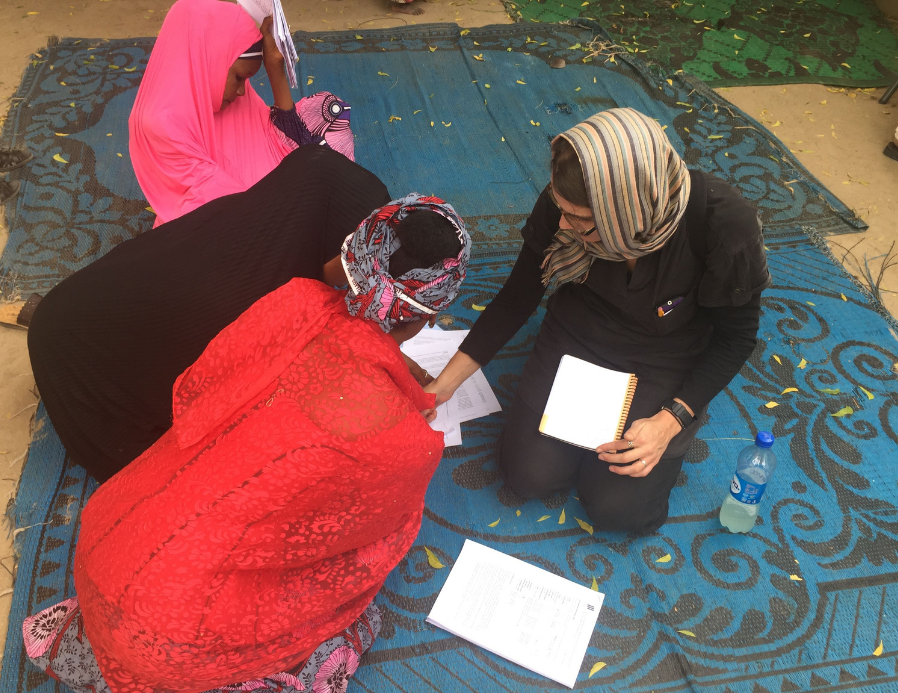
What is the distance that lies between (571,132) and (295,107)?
1388 mm

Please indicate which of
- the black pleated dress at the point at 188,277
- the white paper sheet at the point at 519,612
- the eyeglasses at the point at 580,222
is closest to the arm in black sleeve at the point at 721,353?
the eyeglasses at the point at 580,222

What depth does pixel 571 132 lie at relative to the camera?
4.45ft

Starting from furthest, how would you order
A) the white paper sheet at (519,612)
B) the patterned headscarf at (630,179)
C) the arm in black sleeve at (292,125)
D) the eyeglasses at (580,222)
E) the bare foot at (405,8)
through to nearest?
the bare foot at (405,8) → the arm in black sleeve at (292,125) → the white paper sheet at (519,612) → the eyeglasses at (580,222) → the patterned headscarf at (630,179)

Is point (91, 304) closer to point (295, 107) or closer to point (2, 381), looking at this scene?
point (2, 381)

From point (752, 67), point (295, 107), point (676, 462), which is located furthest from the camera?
point (752, 67)

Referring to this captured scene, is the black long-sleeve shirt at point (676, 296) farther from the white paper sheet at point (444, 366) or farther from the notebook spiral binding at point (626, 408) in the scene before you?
the white paper sheet at point (444, 366)

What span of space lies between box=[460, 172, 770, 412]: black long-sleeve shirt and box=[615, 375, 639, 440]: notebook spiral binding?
0.10 meters

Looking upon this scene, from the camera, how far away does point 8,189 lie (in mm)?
2637

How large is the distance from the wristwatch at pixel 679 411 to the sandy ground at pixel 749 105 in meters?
1.25

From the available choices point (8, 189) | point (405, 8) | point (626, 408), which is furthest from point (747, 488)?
point (405, 8)

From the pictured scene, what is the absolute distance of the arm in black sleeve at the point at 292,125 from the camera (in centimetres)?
234

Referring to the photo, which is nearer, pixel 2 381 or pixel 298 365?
pixel 298 365

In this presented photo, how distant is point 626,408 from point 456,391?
571 millimetres

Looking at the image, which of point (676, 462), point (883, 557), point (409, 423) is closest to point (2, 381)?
point (409, 423)
